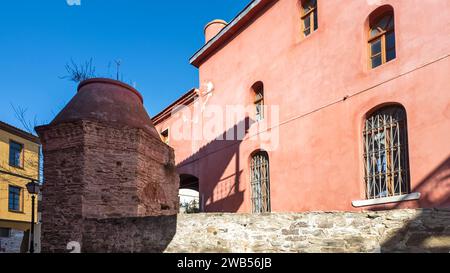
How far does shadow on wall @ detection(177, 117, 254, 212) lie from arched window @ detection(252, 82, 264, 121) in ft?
0.98

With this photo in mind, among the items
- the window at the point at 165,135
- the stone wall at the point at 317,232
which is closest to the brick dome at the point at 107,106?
the stone wall at the point at 317,232

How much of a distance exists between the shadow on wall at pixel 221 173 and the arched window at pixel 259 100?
299 mm

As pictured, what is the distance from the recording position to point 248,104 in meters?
12.1

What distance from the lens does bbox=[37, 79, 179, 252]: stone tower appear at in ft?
26.8

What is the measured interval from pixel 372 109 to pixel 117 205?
5.66m

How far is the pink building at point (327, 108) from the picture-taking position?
24.0 feet

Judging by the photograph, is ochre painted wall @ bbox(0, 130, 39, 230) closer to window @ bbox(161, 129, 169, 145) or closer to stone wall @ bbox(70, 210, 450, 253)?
window @ bbox(161, 129, 169, 145)

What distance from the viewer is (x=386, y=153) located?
7969 millimetres

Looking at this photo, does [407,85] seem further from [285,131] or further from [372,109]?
[285,131]

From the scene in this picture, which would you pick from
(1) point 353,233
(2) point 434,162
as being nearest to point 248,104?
(2) point 434,162

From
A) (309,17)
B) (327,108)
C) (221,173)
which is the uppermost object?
(309,17)

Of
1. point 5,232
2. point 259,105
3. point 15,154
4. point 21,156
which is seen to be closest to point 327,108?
point 259,105

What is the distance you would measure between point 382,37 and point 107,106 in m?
6.35

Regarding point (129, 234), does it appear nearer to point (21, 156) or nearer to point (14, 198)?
point (14, 198)
